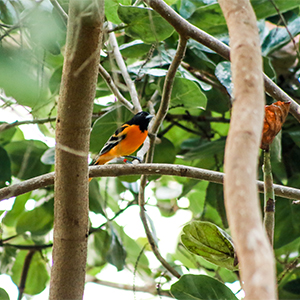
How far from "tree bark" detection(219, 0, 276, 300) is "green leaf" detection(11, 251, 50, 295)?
2.10 meters

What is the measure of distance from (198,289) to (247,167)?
81 cm

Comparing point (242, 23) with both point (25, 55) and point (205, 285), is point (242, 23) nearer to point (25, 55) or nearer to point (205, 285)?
point (205, 285)

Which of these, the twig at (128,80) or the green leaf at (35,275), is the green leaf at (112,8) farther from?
the green leaf at (35,275)

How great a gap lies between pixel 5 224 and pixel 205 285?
157cm

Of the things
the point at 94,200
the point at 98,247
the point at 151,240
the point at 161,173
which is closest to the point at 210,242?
the point at 161,173

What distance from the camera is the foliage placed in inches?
65.3

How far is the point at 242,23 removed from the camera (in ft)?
1.50

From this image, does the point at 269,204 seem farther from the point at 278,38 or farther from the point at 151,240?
the point at 278,38

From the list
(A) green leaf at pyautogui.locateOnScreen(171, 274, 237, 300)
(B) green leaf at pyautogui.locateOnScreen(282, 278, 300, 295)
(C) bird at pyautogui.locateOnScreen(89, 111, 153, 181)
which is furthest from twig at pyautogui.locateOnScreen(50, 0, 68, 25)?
(B) green leaf at pyautogui.locateOnScreen(282, 278, 300, 295)

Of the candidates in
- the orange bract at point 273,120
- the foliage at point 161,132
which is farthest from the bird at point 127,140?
the orange bract at point 273,120

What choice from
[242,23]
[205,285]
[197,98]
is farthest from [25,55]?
[242,23]

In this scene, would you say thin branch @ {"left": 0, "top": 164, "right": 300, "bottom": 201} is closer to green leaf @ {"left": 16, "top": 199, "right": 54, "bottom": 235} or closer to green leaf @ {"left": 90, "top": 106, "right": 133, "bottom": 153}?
green leaf @ {"left": 90, "top": 106, "right": 133, "bottom": 153}

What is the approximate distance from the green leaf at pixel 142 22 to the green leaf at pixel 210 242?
785 millimetres

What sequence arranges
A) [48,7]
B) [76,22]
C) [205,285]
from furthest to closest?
[48,7]
[205,285]
[76,22]
